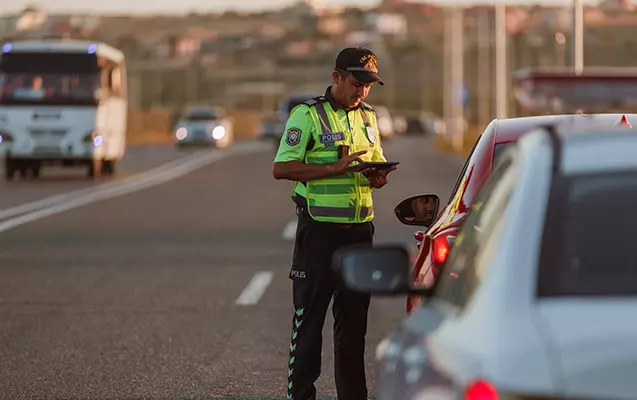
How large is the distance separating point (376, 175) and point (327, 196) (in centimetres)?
28

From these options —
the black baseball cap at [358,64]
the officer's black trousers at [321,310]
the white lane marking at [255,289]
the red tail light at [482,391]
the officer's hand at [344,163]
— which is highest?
the black baseball cap at [358,64]

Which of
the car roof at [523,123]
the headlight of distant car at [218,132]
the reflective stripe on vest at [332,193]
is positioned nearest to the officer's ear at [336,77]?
the reflective stripe on vest at [332,193]

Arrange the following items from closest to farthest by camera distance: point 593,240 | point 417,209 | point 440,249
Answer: point 593,240, point 440,249, point 417,209

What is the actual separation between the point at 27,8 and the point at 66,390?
46128 mm

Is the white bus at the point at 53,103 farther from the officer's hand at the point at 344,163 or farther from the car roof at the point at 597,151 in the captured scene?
the car roof at the point at 597,151

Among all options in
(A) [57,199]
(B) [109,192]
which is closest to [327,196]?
(A) [57,199]

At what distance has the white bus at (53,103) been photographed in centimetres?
3472

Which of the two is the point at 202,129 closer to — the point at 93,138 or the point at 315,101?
the point at 93,138

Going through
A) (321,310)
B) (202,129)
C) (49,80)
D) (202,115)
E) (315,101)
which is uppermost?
(49,80)

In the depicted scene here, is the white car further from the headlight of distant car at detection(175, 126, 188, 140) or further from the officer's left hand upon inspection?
the headlight of distant car at detection(175, 126, 188, 140)

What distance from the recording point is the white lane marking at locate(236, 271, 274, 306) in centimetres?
1320

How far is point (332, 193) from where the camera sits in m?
7.33

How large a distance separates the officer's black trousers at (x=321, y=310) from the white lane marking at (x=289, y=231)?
12097 mm

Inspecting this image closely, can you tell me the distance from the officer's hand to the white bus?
27955mm
